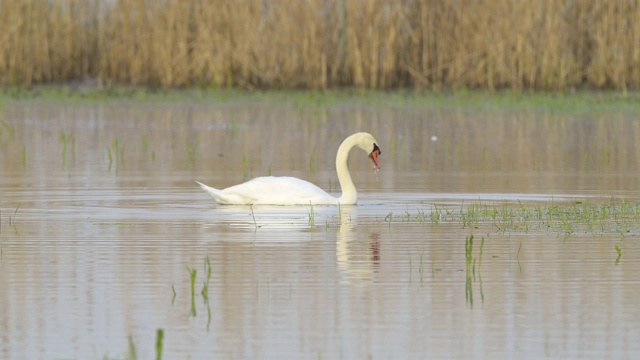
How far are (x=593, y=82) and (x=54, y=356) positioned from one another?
68.7 feet

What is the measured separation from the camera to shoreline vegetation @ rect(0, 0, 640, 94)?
25703mm

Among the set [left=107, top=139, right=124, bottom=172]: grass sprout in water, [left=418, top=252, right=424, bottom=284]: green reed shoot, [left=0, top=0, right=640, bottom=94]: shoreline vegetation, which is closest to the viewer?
[left=418, top=252, right=424, bottom=284]: green reed shoot

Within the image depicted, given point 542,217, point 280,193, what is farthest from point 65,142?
point 542,217

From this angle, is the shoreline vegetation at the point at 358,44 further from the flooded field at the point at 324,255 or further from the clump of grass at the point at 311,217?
the clump of grass at the point at 311,217

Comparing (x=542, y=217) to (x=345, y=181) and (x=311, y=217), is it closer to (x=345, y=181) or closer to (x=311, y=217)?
(x=311, y=217)

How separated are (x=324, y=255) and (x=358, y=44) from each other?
18.1m

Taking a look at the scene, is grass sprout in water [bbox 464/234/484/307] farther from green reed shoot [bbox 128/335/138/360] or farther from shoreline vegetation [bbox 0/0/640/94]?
shoreline vegetation [bbox 0/0/640/94]

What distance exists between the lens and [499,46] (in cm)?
2531

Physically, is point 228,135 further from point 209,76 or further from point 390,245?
→ point 390,245

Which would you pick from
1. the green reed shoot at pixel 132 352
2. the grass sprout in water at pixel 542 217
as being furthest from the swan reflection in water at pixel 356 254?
the green reed shoot at pixel 132 352

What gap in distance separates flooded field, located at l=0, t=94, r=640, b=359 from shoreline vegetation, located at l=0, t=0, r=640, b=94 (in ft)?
27.5

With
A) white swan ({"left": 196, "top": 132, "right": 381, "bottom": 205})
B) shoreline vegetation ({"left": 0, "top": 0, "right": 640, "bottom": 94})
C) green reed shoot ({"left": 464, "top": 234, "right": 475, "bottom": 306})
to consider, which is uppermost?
shoreline vegetation ({"left": 0, "top": 0, "right": 640, "bottom": 94})

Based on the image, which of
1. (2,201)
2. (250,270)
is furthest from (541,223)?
(2,201)

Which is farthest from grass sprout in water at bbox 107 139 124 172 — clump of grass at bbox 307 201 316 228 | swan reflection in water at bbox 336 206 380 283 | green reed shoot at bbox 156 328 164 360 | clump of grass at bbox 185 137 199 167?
green reed shoot at bbox 156 328 164 360
